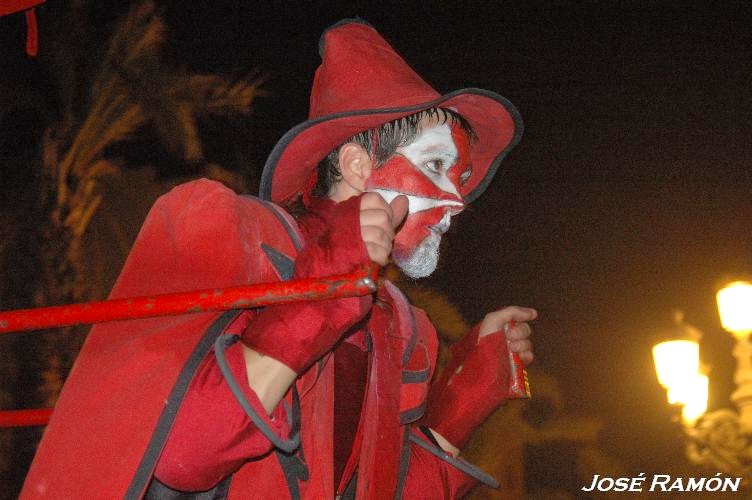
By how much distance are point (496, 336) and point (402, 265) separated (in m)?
0.56

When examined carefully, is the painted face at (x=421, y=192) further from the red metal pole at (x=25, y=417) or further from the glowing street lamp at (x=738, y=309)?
the glowing street lamp at (x=738, y=309)

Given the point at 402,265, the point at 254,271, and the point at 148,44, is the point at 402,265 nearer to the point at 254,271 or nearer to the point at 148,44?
the point at 254,271

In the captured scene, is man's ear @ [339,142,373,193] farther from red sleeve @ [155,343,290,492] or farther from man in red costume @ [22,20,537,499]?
red sleeve @ [155,343,290,492]

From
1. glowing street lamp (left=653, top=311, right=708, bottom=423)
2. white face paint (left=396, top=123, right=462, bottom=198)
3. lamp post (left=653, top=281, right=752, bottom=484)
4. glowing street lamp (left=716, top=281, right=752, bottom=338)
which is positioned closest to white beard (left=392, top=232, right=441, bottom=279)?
white face paint (left=396, top=123, right=462, bottom=198)

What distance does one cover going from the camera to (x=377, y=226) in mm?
2012

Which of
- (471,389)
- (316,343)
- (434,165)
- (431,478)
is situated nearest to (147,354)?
(316,343)

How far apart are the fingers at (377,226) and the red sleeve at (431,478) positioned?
109cm

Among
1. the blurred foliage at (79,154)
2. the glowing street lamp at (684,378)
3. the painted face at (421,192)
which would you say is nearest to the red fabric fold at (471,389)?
the painted face at (421,192)

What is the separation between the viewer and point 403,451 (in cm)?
269

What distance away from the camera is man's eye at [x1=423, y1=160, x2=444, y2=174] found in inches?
107

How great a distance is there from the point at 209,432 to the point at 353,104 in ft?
3.75

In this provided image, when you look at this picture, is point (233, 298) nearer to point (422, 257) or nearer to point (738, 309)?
point (422, 257)

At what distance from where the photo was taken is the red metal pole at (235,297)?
174 centimetres

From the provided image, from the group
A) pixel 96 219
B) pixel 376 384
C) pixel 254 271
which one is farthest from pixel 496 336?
pixel 96 219
